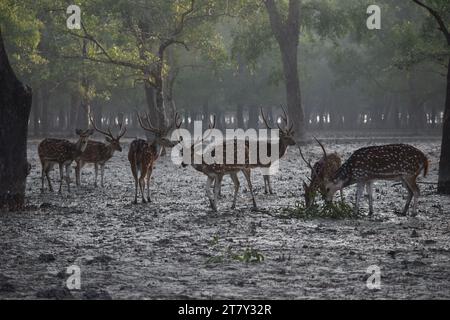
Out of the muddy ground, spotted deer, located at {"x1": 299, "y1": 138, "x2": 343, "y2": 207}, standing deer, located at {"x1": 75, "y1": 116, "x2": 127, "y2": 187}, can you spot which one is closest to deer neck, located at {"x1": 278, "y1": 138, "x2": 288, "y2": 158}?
→ the muddy ground

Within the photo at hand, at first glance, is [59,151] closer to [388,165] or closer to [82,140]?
[82,140]

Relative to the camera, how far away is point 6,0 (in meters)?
30.5

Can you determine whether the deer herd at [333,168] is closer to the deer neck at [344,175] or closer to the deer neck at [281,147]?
the deer neck at [344,175]

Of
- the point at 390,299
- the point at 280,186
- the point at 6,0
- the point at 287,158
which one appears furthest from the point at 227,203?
the point at 6,0

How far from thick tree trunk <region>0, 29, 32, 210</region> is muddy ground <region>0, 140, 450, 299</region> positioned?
47 centimetres

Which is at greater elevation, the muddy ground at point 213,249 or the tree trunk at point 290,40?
the tree trunk at point 290,40

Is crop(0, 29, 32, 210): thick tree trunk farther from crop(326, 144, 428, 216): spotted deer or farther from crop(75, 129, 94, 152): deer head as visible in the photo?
crop(326, 144, 428, 216): spotted deer

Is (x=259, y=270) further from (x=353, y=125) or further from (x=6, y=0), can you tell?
(x=353, y=125)

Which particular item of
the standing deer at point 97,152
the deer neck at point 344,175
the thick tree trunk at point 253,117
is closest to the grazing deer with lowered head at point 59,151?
the standing deer at point 97,152

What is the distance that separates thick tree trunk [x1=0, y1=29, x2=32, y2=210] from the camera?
14.1 m

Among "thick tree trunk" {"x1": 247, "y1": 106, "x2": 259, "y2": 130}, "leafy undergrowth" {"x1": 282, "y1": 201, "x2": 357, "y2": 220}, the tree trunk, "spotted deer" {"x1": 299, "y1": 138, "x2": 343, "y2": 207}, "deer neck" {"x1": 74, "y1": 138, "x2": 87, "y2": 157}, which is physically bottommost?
"leafy undergrowth" {"x1": 282, "y1": 201, "x2": 357, "y2": 220}

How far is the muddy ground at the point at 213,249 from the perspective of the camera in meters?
8.10

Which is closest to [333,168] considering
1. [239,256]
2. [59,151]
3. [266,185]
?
[266,185]

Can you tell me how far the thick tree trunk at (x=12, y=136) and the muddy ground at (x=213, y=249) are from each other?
47cm
